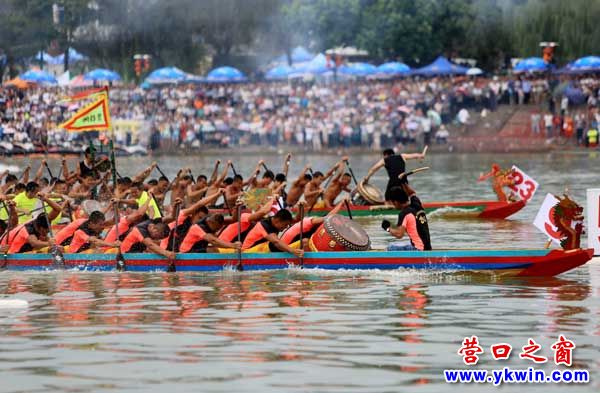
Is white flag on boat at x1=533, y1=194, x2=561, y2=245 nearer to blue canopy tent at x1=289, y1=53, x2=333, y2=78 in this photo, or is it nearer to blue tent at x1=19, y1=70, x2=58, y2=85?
blue canopy tent at x1=289, y1=53, x2=333, y2=78

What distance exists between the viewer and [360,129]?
189ft

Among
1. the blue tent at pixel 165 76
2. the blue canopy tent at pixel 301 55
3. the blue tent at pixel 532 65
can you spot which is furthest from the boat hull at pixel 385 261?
the blue canopy tent at pixel 301 55

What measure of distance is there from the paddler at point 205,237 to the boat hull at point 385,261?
18 cm

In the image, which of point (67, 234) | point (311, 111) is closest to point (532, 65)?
point (311, 111)

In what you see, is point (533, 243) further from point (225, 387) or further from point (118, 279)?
point (225, 387)

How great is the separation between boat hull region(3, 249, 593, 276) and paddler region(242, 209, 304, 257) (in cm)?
12

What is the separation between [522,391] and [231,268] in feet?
26.3

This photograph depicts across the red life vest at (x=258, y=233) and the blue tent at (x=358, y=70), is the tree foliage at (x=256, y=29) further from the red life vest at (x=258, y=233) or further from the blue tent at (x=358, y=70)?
the red life vest at (x=258, y=233)

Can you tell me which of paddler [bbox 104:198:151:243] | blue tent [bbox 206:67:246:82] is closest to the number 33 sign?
paddler [bbox 104:198:151:243]

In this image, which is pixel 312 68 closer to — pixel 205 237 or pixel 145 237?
pixel 145 237

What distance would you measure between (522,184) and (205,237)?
12.1 meters

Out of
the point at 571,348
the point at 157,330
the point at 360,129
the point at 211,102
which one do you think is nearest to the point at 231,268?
the point at 157,330

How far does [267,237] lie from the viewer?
20453 mm

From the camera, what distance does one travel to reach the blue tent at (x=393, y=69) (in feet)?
203
